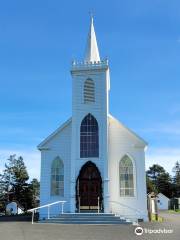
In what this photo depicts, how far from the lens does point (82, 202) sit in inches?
953

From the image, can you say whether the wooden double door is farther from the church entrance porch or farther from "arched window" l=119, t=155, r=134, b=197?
"arched window" l=119, t=155, r=134, b=197

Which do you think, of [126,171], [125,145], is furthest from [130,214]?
[125,145]

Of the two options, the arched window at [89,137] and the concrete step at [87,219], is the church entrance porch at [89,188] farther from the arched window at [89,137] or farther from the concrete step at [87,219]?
the concrete step at [87,219]

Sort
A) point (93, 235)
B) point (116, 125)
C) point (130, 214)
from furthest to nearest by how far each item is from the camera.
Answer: point (116, 125) → point (130, 214) → point (93, 235)

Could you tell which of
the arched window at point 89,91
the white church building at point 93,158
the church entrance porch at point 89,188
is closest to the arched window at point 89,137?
the white church building at point 93,158

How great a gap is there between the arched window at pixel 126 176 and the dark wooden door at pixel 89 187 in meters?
1.57

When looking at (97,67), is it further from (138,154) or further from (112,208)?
(112,208)

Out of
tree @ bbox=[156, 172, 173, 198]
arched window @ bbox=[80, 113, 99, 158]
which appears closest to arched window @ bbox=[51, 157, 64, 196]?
arched window @ bbox=[80, 113, 99, 158]

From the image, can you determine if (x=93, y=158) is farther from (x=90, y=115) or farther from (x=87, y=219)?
(x=87, y=219)

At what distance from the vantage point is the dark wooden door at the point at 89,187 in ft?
79.4

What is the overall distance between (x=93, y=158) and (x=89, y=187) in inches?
77.2

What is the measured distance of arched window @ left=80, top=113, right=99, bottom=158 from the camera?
2494cm

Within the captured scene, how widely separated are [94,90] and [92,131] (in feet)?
9.73

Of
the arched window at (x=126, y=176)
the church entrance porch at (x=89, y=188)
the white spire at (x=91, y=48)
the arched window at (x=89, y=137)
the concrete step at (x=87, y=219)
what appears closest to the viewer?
the concrete step at (x=87, y=219)
